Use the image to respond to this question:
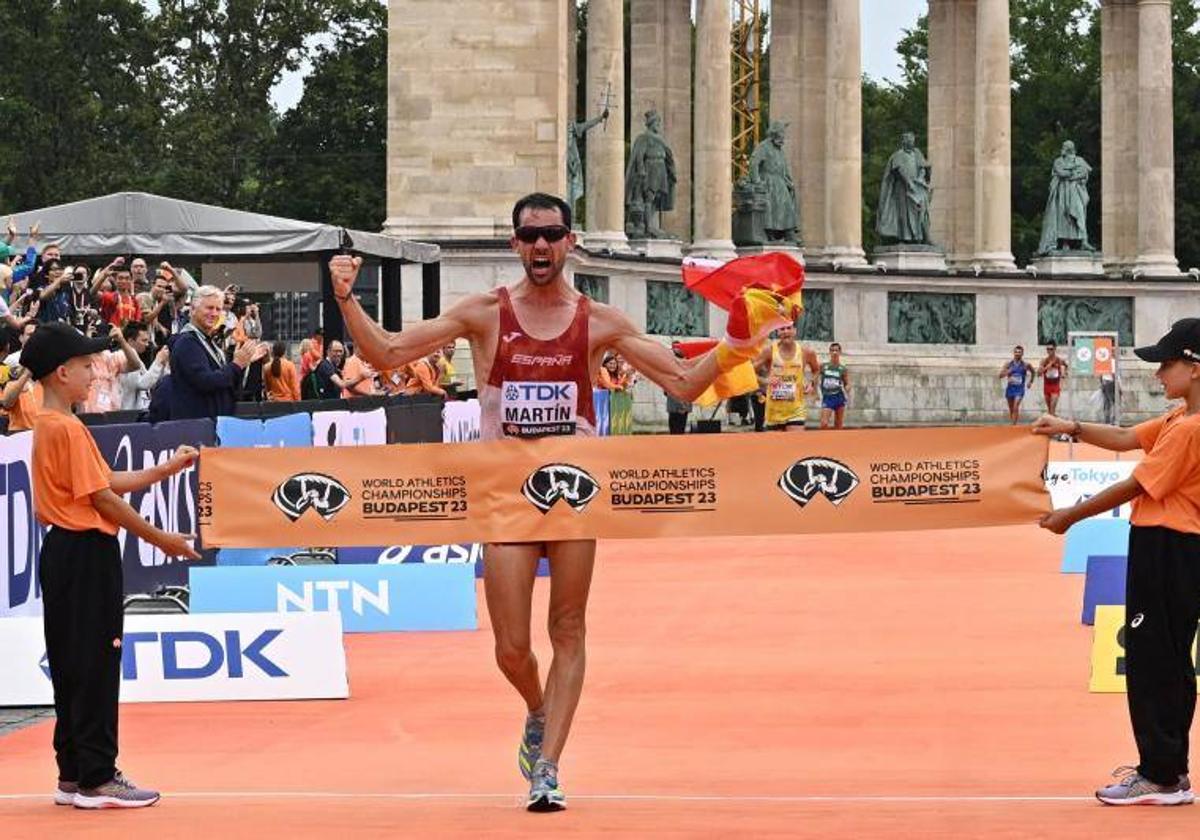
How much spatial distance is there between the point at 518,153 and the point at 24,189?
51185mm

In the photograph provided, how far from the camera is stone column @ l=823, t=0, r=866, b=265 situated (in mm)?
70688

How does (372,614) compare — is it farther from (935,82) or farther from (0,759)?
(935,82)

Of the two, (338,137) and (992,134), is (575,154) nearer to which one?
(992,134)

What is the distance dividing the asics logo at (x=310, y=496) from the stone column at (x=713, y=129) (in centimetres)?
5396

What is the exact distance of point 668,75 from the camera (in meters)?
74.2

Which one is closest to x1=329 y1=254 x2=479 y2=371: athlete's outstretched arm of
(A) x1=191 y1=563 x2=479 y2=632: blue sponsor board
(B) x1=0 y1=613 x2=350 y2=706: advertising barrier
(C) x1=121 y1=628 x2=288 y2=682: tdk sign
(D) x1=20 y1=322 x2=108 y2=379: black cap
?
(D) x1=20 y1=322 x2=108 y2=379: black cap

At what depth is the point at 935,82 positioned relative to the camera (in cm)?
7850

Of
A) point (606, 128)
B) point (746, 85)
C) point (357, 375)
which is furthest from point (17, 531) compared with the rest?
point (746, 85)

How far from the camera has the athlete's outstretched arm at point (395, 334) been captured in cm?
1264

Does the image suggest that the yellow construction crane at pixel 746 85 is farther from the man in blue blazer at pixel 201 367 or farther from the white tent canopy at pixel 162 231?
the man in blue blazer at pixel 201 367

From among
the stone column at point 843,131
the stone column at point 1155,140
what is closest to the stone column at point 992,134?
the stone column at point 843,131

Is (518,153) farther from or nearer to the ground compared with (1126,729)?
farther from the ground

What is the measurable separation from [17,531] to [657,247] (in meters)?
48.5

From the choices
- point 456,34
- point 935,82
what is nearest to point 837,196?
point 935,82
